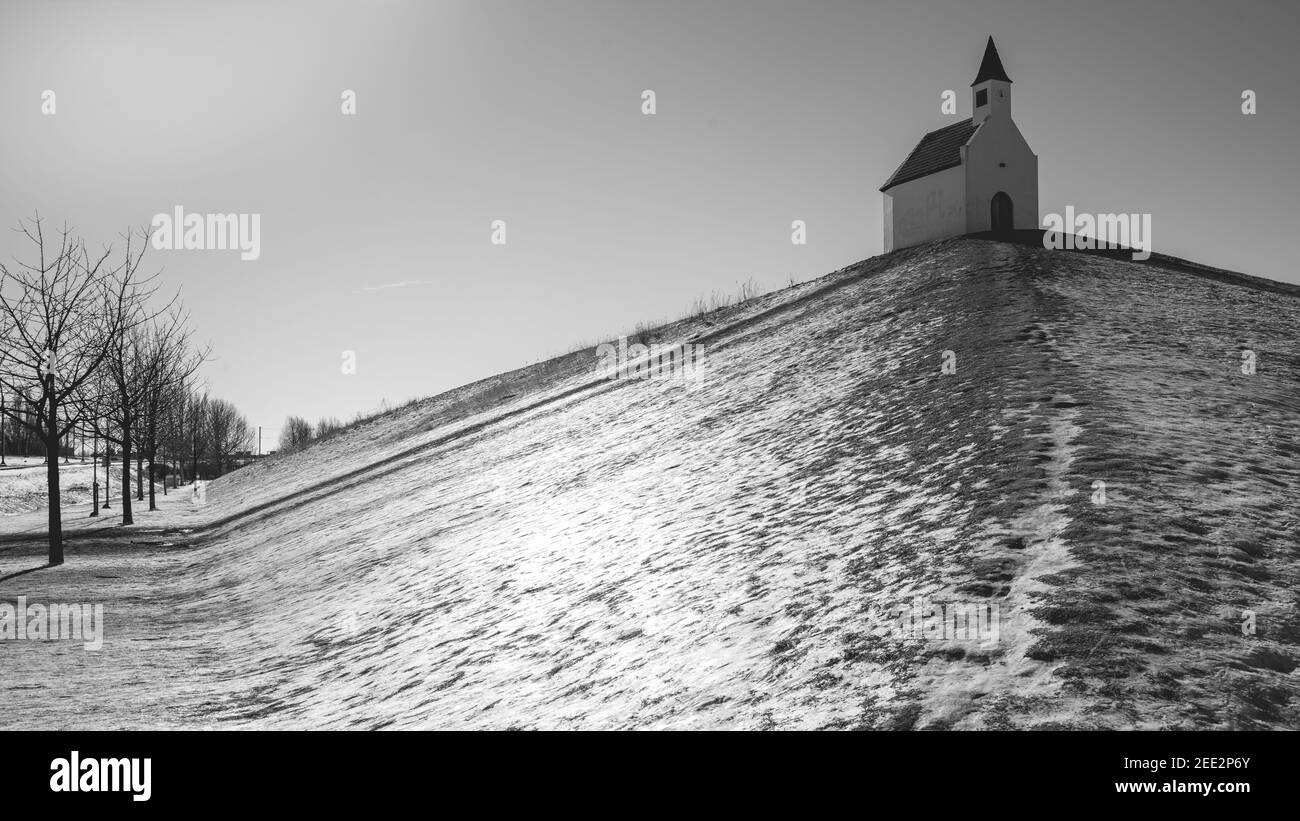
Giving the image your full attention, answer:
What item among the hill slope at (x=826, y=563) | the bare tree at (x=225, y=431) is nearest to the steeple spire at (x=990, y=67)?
the hill slope at (x=826, y=563)

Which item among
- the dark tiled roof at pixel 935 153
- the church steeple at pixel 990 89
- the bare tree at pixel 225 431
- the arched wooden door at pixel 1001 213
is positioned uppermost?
the church steeple at pixel 990 89

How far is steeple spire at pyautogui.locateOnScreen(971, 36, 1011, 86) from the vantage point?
3530 centimetres

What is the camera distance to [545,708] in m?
5.45

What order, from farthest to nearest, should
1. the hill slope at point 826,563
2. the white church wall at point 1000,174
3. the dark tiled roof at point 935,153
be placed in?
the dark tiled roof at point 935,153
the white church wall at point 1000,174
the hill slope at point 826,563

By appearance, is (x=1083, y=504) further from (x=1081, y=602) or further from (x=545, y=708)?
(x=545, y=708)

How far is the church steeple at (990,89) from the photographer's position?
115 ft

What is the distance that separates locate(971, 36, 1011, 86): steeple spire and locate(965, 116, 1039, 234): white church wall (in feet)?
7.05

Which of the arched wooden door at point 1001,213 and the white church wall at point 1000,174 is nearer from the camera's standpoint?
the white church wall at point 1000,174

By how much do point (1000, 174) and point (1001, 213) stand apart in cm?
163

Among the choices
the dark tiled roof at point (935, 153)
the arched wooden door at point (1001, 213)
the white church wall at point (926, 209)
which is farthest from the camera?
the dark tiled roof at point (935, 153)

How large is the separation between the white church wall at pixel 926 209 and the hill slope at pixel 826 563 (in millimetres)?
16841

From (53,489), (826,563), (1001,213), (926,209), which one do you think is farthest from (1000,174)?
(53,489)

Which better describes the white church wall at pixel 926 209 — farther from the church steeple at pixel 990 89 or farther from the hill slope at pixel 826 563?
the hill slope at pixel 826 563

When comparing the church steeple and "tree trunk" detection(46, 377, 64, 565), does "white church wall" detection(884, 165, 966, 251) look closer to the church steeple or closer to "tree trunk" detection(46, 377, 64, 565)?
the church steeple
